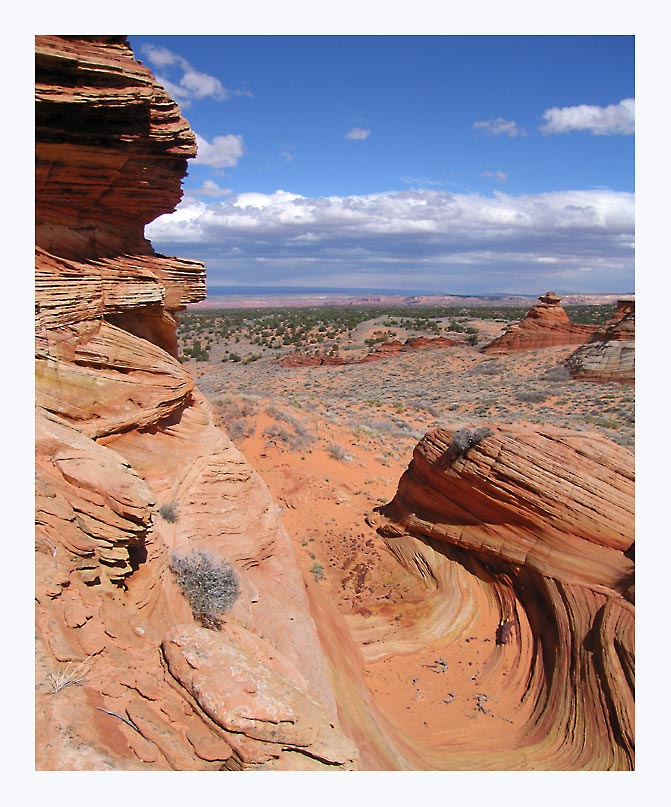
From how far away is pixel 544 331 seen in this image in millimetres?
40250

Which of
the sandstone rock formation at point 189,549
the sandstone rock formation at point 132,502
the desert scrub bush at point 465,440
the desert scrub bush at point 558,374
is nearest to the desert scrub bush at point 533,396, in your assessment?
the desert scrub bush at point 558,374

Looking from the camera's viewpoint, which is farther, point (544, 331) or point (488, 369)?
point (544, 331)

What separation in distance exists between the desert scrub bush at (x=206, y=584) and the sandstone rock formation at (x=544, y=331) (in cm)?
3831

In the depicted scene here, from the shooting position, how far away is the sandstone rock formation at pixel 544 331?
39.5 meters

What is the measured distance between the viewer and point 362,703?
6.04 meters

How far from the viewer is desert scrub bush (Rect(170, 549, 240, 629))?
5266 millimetres

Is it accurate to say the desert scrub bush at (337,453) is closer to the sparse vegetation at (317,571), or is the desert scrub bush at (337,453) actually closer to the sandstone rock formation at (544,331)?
the sparse vegetation at (317,571)

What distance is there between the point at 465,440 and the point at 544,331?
110ft

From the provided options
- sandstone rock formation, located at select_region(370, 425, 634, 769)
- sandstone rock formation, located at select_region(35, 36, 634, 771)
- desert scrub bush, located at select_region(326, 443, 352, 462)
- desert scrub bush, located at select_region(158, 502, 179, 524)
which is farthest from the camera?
desert scrub bush, located at select_region(326, 443, 352, 462)

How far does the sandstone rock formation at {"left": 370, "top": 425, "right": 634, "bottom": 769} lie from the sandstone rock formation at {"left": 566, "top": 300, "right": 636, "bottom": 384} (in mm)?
22330

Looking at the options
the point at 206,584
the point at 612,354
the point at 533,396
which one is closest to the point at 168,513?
the point at 206,584

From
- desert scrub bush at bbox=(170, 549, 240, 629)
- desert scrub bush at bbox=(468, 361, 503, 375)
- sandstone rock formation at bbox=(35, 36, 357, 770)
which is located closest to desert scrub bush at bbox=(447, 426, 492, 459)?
sandstone rock formation at bbox=(35, 36, 357, 770)

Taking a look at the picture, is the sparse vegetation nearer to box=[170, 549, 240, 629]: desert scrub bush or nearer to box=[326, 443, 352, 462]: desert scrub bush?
box=[170, 549, 240, 629]: desert scrub bush

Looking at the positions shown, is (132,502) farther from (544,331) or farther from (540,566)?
(544,331)
